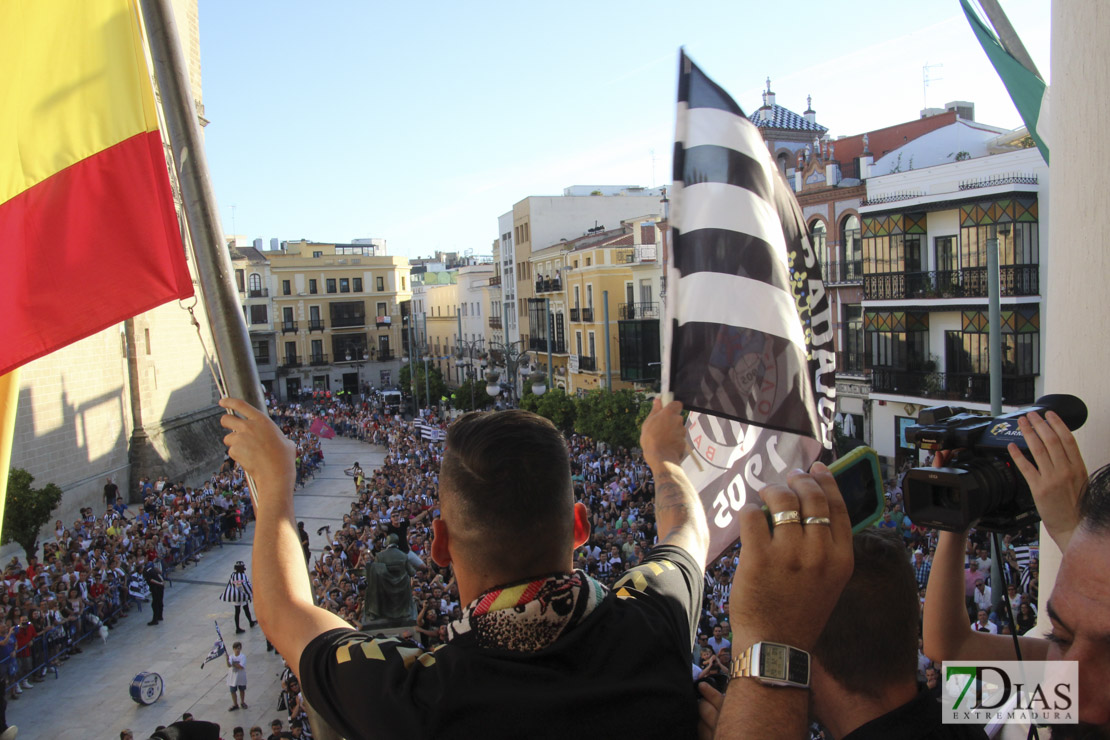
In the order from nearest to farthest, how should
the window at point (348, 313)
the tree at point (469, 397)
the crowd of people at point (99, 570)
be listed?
the crowd of people at point (99, 570) → the tree at point (469, 397) → the window at point (348, 313)

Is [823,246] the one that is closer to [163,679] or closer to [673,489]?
[163,679]

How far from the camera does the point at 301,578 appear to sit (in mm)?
1680

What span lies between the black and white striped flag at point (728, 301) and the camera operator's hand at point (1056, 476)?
1.22 metres

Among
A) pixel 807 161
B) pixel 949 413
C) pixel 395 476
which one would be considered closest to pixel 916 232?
pixel 807 161

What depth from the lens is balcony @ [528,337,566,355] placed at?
137 feet

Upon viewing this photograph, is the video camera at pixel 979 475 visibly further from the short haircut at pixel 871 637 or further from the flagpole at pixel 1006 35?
the flagpole at pixel 1006 35

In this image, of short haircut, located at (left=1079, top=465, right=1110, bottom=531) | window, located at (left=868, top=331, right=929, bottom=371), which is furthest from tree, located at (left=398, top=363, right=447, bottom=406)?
short haircut, located at (left=1079, top=465, right=1110, bottom=531)

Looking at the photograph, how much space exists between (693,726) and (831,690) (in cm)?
34

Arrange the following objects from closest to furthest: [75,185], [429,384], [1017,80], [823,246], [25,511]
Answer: [75,185] < [1017,80] < [25,511] < [823,246] < [429,384]

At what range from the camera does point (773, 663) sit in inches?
46.8

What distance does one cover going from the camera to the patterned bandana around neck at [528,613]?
1.39 m

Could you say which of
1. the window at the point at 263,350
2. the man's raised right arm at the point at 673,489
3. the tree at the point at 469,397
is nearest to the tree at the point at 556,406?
the tree at the point at 469,397

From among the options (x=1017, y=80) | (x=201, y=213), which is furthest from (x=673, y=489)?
(x=1017, y=80)

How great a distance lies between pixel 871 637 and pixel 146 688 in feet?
37.0
